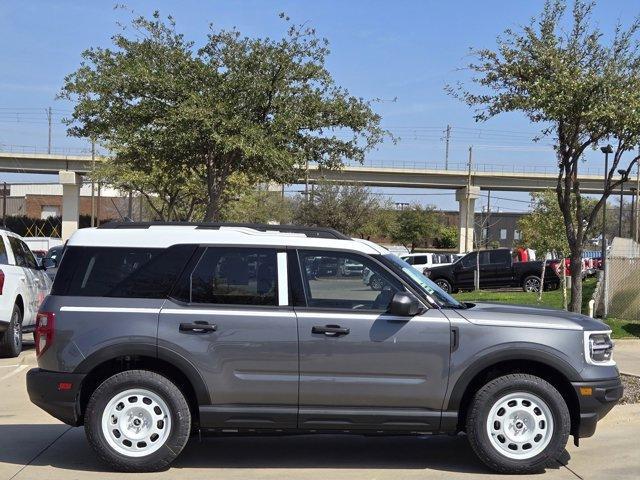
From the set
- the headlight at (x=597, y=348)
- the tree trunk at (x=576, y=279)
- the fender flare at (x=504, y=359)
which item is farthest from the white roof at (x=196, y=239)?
the tree trunk at (x=576, y=279)

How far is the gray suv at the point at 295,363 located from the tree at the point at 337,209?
4786 centimetres

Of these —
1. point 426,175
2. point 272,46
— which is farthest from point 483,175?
point 272,46

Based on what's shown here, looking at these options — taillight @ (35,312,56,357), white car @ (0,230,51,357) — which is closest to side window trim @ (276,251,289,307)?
taillight @ (35,312,56,357)

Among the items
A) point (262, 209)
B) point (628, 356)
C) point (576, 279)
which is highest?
point (262, 209)

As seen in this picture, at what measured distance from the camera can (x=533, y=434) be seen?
606 centimetres

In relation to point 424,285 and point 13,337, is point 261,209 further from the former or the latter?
point 424,285

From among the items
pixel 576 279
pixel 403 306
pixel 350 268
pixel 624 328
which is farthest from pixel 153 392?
pixel 624 328

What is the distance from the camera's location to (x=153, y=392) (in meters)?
6.04

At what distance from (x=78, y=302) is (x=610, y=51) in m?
7.43

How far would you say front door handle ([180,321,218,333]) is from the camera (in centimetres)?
599

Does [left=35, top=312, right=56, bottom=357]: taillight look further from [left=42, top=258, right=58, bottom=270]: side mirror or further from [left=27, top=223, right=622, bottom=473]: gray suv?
[left=42, top=258, right=58, bottom=270]: side mirror

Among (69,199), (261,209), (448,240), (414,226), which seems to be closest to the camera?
(261,209)

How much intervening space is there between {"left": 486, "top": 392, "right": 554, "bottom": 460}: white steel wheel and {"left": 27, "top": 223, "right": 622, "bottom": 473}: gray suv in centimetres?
1

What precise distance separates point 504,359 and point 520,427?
569mm
